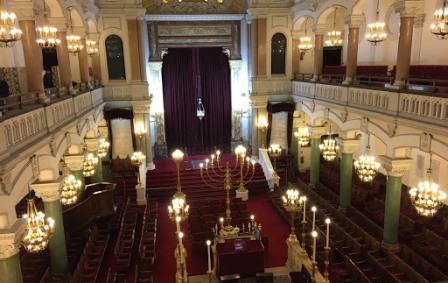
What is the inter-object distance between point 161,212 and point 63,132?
23.8 feet

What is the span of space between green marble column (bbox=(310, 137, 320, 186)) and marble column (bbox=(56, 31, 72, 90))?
36.6ft

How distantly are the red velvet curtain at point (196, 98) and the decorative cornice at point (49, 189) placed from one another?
40.5 feet

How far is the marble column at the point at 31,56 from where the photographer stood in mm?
10500

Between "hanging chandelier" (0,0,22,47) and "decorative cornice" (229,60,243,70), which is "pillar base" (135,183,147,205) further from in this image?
"hanging chandelier" (0,0,22,47)

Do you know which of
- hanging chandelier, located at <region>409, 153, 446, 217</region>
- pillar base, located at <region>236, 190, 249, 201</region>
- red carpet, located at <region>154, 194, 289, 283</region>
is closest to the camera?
hanging chandelier, located at <region>409, 153, 446, 217</region>

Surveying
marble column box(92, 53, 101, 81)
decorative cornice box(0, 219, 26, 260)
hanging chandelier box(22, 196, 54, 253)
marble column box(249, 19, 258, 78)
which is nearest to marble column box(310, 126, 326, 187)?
marble column box(249, 19, 258, 78)

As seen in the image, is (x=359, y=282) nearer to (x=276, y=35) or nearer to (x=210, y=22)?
(x=276, y=35)

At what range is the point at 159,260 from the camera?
13.5m

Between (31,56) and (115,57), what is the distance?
9.54 metres

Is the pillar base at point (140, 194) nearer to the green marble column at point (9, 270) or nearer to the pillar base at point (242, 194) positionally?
the pillar base at point (242, 194)

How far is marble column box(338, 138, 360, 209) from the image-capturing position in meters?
15.8

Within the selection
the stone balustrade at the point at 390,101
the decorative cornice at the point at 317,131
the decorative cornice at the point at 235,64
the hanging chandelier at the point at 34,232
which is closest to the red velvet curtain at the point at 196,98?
the decorative cornice at the point at 235,64

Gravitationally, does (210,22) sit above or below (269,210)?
above

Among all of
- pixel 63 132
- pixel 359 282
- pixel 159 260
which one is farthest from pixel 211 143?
pixel 359 282
